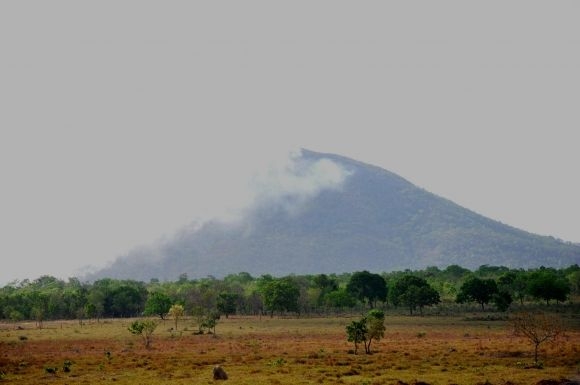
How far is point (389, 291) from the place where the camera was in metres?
140

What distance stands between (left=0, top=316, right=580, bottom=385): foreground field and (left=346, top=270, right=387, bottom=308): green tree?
1940 inches

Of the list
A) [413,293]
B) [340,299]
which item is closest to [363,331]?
[413,293]

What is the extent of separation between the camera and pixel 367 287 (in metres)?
145

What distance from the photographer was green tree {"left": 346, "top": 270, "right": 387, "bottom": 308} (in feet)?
474

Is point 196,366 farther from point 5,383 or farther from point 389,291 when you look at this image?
point 389,291

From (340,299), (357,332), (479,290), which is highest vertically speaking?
(479,290)

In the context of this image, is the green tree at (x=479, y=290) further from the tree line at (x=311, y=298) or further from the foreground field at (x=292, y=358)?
the foreground field at (x=292, y=358)

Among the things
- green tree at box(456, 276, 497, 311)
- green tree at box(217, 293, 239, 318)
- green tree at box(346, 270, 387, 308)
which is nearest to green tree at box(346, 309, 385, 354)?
green tree at box(456, 276, 497, 311)

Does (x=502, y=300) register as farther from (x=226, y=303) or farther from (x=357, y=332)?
(x=357, y=332)

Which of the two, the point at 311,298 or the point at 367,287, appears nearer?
the point at 367,287

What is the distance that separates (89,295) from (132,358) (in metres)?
101

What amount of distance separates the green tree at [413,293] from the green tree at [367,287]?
8128 millimetres

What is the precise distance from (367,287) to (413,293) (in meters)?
17.6

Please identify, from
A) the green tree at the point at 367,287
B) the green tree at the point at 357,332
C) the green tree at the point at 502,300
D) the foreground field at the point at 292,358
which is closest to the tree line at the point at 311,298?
the green tree at the point at 367,287
